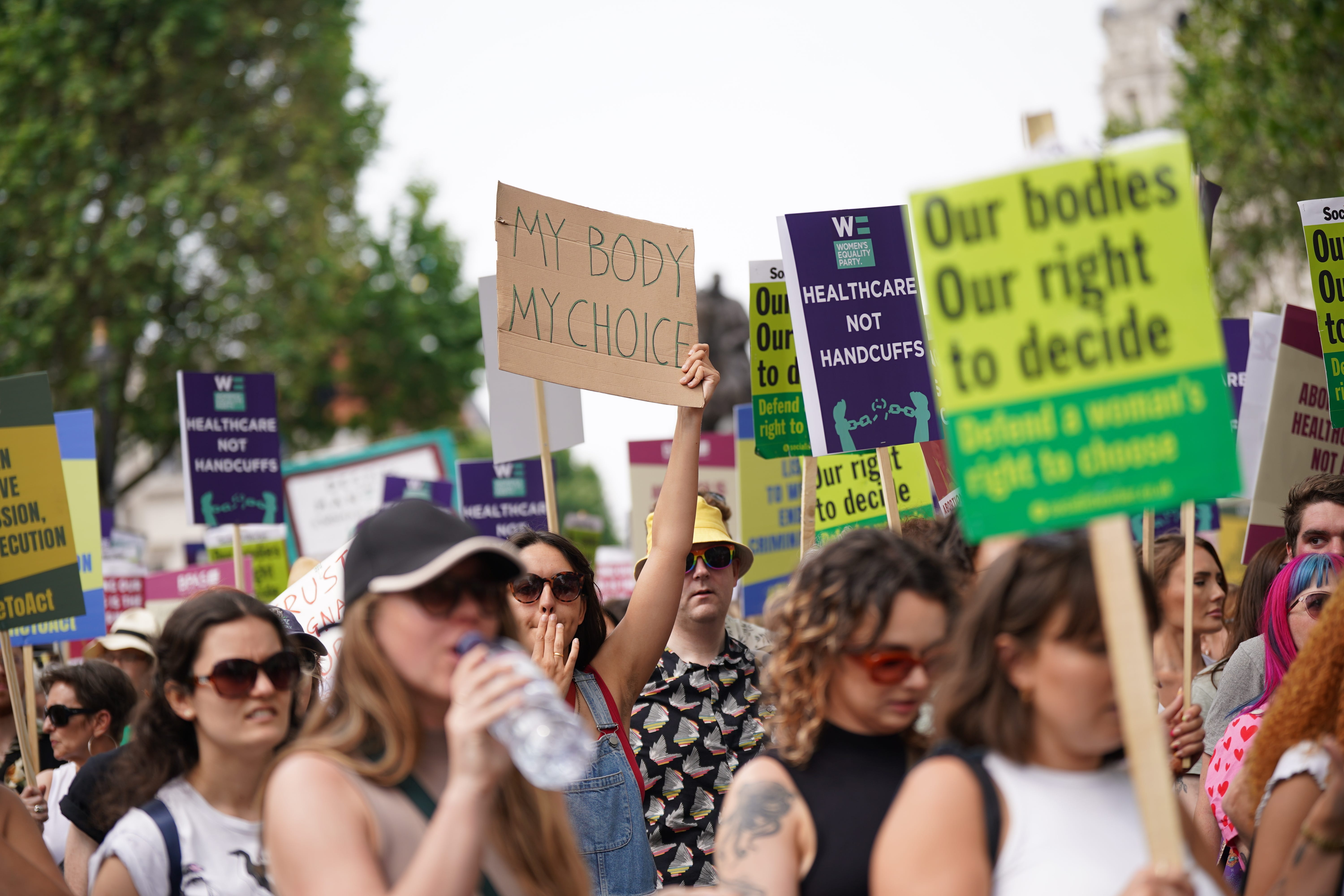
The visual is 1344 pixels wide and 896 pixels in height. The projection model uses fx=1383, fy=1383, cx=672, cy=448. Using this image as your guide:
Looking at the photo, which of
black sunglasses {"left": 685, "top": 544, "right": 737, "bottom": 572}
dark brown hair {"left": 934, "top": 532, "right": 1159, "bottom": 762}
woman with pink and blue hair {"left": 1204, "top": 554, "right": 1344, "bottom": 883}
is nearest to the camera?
dark brown hair {"left": 934, "top": 532, "right": 1159, "bottom": 762}

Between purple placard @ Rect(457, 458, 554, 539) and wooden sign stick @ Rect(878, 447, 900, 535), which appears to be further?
purple placard @ Rect(457, 458, 554, 539)

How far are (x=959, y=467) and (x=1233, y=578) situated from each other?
7.74 metres

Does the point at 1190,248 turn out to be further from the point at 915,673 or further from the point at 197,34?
the point at 197,34

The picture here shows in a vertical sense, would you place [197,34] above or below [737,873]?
above

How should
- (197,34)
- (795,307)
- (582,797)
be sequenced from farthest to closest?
(197,34)
(795,307)
(582,797)

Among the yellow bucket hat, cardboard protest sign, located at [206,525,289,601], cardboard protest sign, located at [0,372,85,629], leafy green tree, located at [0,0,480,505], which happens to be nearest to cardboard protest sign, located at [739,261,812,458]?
the yellow bucket hat

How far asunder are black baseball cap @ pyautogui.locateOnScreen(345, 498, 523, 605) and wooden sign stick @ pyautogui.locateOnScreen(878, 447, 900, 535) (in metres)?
2.25

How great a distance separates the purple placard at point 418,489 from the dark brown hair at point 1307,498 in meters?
7.14

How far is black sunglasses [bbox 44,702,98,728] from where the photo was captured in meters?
5.25

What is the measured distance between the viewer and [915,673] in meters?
2.53

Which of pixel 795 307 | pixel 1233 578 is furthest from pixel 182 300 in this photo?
pixel 795 307

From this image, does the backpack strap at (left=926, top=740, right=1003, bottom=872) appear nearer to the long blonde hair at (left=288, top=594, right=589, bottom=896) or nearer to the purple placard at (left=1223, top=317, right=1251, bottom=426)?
the long blonde hair at (left=288, top=594, right=589, bottom=896)

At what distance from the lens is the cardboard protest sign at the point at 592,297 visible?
15.7 ft

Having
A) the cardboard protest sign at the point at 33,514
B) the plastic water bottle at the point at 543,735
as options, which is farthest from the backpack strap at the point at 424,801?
the cardboard protest sign at the point at 33,514
